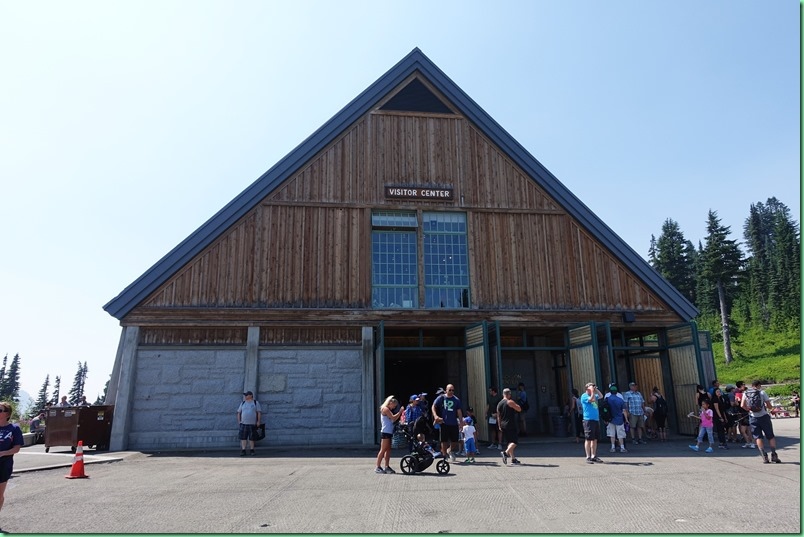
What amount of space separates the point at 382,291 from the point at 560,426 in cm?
772

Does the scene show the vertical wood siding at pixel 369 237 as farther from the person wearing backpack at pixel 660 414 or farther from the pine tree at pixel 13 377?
the pine tree at pixel 13 377

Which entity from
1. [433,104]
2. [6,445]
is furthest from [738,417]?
[6,445]

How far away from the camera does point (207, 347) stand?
15.7 metres

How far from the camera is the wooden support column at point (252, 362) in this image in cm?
1538

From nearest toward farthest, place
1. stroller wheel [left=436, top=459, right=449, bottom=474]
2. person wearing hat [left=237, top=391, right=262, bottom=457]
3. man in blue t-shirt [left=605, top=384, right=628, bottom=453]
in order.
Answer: stroller wheel [left=436, top=459, right=449, bottom=474] → man in blue t-shirt [left=605, top=384, right=628, bottom=453] → person wearing hat [left=237, top=391, right=262, bottom=457]

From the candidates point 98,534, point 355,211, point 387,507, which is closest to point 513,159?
point 355,211

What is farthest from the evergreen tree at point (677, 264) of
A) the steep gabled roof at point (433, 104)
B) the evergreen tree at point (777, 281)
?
the steep gabled roof at point (433, 104)

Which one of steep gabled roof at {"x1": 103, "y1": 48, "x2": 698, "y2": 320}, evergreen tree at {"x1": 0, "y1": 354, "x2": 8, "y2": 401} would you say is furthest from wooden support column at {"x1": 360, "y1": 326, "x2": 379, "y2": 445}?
evergreen tree at {"x1": 0, "y1": 354, "x2": 8, "y2": 401}

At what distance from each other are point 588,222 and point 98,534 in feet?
53.2

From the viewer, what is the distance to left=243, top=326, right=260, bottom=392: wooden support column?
50.5ft

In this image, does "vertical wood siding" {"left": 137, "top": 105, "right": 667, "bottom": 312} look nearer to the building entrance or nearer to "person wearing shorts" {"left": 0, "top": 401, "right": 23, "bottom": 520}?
the building entrance

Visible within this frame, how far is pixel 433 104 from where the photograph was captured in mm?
18562

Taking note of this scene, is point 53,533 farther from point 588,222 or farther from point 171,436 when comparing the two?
point 588,222

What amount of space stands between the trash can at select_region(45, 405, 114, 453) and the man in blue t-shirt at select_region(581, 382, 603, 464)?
12.9 m
